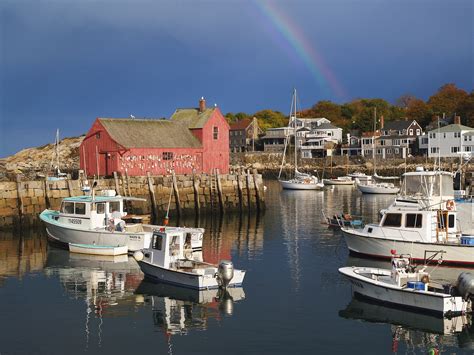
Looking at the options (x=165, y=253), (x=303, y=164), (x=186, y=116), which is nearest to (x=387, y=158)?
(x=303, y=164)

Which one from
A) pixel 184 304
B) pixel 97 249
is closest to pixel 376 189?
pixel 97 249

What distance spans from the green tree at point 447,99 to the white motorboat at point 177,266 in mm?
112972

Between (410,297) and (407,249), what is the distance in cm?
834

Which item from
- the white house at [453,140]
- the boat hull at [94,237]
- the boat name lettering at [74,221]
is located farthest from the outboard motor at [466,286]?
the white house at [453,140]

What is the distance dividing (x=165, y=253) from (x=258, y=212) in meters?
28.6

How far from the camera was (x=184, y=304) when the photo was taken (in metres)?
23.9

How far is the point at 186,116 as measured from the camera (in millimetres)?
65875

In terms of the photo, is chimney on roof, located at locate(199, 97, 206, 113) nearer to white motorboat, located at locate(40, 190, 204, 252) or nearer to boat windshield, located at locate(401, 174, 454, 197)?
white motorboat, located at locate(40, 190, 204, 252)

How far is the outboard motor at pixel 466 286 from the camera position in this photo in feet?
70.6

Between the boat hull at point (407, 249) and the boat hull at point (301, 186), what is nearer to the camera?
the boat hull at point (407, 249)

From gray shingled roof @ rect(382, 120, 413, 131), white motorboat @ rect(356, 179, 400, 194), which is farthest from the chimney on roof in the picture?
gray shingled roof @ rect(382, 120, 413, 131)

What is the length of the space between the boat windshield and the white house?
3106 inches

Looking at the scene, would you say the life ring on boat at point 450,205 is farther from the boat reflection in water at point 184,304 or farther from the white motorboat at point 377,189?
the white motorboat at point 377,189

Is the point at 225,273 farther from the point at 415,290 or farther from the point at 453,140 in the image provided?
the point at 453,140
